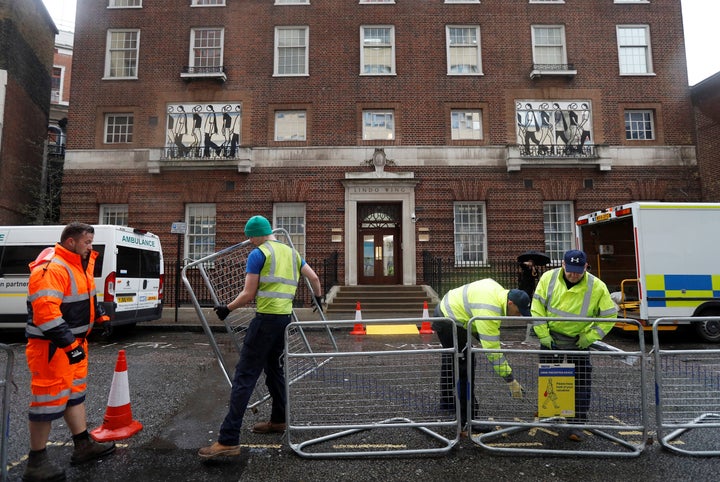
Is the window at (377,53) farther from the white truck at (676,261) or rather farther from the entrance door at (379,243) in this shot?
the white truck at (676,261)

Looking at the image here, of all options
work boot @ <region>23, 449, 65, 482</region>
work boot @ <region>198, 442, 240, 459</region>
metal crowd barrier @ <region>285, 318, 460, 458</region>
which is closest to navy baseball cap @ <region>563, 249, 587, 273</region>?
metal crowd barrier @ <region>285, 318, 460, 458</region>

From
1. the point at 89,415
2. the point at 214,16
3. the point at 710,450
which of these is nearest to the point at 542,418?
the point at 710,450

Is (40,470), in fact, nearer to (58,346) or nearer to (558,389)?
(58,346)

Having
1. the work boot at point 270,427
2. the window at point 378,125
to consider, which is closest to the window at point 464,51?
the window at point 378,125

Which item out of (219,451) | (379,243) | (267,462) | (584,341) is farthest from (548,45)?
(219,451)

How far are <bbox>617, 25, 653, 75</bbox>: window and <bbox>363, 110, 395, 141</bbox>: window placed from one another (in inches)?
375

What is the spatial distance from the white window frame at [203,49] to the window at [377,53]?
18.6ft

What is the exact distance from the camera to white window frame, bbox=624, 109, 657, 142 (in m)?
16.2

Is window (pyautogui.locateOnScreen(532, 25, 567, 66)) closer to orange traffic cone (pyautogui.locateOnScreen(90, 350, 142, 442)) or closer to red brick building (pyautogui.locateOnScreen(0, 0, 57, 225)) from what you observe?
orange traffic cone (pyautogui.locateOnScreen(90, 350, 142, 442))

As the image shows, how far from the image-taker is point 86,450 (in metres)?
3.46

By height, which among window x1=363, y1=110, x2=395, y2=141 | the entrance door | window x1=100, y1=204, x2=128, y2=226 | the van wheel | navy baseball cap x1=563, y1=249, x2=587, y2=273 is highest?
window x1=363, y1=110, x2=395, y2=141

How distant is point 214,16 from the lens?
1655cm

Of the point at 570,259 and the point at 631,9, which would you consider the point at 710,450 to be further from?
the point at 631,9

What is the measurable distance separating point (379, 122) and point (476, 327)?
44.0 ft
